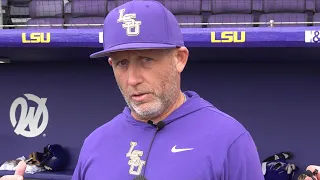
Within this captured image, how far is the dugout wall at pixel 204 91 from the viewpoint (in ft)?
12.6

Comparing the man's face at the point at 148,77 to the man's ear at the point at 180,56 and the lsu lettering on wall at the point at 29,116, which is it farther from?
the lsu lettering on wall at the point at 29,116

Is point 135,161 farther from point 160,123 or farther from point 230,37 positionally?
Answer: point 230,37

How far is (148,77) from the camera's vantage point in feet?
4.02

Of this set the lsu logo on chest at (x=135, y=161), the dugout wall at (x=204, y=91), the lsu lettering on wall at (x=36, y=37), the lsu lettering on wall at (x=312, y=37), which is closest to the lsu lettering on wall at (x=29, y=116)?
the dugout wall at (x=204, y=91)

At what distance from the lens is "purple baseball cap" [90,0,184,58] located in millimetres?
1204

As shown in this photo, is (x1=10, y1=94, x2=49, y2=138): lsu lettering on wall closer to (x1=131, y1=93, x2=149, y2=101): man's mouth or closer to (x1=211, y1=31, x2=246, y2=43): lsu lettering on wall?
(x1=211, y1=31, x2=246, y2=43): lsu lettering on wall

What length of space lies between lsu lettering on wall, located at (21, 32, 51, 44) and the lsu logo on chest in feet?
7.32

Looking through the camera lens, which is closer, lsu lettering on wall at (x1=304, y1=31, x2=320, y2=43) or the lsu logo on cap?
the lsu logo on cap

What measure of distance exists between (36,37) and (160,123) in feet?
7.56

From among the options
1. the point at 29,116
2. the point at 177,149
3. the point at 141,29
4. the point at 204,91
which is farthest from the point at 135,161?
the point at 29,116

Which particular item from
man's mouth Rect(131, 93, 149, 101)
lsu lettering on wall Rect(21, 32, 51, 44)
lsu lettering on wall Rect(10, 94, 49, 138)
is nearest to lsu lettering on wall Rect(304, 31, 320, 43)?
lsu lettering on wall Rect(21, 32, 51, 44)

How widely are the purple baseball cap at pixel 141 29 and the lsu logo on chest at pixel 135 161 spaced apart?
11.1 inches

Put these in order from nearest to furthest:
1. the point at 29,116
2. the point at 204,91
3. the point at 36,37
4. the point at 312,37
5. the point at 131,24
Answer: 1. the point at 131,24
2. the point at 312,37
3. the point at 36,37
4. the point at 204,91
5. the point at 29,116

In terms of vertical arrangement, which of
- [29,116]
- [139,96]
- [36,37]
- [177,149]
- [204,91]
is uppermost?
[36,37]
